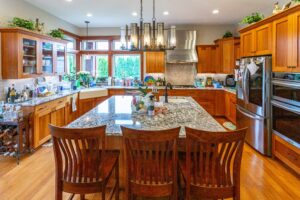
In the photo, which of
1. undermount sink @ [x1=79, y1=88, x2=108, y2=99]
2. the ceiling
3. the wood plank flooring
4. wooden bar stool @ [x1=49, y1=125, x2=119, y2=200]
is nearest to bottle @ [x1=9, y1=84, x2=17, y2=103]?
the wood plank flooring

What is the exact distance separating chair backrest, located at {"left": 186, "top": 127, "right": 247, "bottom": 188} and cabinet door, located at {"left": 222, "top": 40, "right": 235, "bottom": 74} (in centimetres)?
527

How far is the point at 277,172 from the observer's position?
3420 mm

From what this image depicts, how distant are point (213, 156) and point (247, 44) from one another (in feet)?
11.9

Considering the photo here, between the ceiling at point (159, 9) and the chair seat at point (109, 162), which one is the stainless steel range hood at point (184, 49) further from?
the chair seat at point (109, 162)

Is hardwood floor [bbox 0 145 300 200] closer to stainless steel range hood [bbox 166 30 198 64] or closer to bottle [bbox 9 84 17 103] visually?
bottle [bbox 9 84 17 103]

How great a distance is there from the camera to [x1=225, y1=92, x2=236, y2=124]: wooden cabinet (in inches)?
239

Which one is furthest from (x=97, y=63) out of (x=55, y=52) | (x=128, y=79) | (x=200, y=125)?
(x=200, y=125)

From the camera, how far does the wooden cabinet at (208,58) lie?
7325 millimetres

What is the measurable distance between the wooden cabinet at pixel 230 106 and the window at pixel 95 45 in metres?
4.12

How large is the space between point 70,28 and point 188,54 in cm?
360

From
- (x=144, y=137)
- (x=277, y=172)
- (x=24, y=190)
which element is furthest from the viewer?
(x=277, y=172)

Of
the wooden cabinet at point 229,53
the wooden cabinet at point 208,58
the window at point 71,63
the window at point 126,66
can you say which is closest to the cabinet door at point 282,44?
the wooden cabinet at point 229,53

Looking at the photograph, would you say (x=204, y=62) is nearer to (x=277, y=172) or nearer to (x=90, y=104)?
(x=90, y=104)

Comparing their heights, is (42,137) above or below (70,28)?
below
